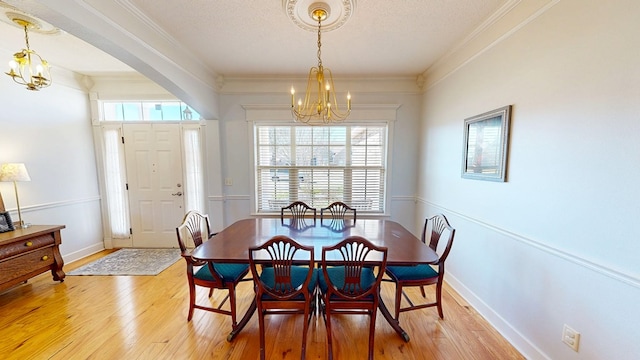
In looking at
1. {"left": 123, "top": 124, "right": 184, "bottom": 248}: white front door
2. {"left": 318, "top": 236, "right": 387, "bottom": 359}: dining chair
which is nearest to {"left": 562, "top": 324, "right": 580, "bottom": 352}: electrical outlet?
{"left": 318, "top": 236, "right": 387, "bottom": 359}: dining chair

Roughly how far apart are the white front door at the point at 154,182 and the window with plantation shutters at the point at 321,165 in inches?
53.2

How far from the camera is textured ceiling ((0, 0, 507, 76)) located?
6.13 feet

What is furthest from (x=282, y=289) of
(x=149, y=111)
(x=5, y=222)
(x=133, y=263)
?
(x=149, y=111)

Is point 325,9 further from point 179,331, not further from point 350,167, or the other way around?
point 179,331

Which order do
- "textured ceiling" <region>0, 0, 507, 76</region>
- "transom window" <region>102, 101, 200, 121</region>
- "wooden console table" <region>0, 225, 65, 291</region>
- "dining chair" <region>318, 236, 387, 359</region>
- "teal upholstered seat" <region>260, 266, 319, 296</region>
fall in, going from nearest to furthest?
"dining chair" <region>318, 236, 387, 359</region>, "teal upholstered seat" <region>260, 266, 319, 296</region>, "textured ceiling" <region>0, 0, 507, 76</region>, "wooden console table" <region>0, 225, 65, 291</region>, "transom window" <region>102, 101, 200, 121</region>

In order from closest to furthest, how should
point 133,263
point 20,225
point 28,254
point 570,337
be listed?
point 570,337 < point 28,254 < point 20,225 < point 133,263

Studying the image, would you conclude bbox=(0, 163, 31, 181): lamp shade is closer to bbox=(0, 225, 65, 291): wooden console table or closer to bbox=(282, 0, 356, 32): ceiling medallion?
bbox=(0, 225, 65, 291): wooden console table

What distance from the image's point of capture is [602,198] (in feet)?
4.13

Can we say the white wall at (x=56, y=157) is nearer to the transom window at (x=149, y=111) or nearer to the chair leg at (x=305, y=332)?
the transom window at (x=149, y=111)

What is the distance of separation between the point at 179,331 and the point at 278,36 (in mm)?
2884

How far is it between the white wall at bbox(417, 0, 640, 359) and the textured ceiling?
0.53 metres

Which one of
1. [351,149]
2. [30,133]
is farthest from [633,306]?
[30,133]

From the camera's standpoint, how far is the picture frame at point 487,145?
6.32 feet

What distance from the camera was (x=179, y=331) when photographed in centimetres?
200
